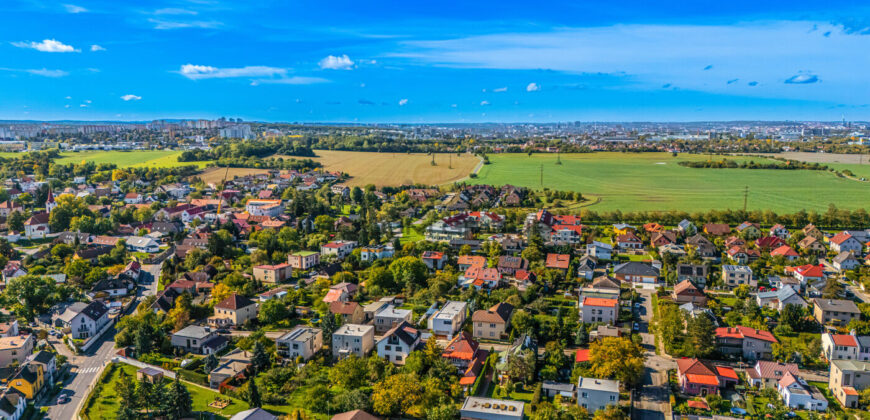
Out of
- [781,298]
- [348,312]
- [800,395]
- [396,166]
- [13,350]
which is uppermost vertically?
[396,166]

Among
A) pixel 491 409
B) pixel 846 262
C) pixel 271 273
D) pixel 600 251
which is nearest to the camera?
pixel 491 409

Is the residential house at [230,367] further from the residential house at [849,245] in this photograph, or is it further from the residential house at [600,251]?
the residential house at [849,245]

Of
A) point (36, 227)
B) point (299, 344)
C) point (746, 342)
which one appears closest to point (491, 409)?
point (299, 344)

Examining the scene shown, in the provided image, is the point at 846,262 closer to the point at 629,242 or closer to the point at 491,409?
the point at 629,242

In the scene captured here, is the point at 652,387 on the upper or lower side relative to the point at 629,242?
lower

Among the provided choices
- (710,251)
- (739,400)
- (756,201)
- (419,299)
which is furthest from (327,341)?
(756,201)

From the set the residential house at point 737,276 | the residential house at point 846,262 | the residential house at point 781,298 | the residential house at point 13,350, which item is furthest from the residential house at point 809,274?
the residential house at point 13,350

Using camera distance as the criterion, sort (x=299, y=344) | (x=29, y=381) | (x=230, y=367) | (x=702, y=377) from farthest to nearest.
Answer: (x=299, y=344) < (x=230, y=367) < (x=29, y=381) < (x=702, y=377)

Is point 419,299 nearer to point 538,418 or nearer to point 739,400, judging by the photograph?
point 538,418
